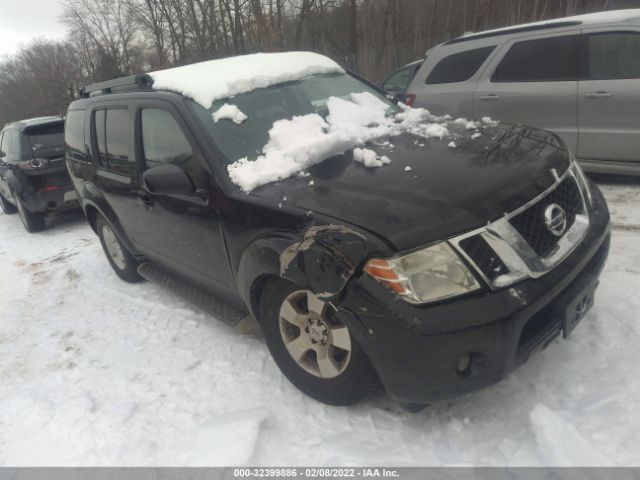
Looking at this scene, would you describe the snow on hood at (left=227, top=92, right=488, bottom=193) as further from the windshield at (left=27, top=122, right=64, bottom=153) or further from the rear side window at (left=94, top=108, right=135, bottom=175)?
the windshield at (left=27, top=122, right=64, bottom=153)

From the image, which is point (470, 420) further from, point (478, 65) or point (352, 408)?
point (478, 65)

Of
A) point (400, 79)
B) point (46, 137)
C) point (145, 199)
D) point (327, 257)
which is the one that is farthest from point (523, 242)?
point (46, 137)

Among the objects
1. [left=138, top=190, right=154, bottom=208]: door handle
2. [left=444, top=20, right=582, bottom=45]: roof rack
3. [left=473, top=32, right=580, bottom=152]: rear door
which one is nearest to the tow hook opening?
[left=138, top=190, right=154, bottom=208]: door handle

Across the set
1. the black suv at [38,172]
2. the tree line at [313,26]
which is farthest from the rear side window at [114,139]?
the tree line at [313,26]

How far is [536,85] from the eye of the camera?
5.09 meters

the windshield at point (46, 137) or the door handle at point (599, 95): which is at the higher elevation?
the door handle at point (599, 95)

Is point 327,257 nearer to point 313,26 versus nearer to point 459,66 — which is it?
point 459,66

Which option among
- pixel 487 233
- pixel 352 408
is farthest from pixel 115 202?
pixel 487 233

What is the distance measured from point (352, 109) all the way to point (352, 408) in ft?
6.53

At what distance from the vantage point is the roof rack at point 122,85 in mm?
3368

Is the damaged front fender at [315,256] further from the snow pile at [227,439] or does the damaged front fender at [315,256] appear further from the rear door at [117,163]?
the rear door at [117,163]

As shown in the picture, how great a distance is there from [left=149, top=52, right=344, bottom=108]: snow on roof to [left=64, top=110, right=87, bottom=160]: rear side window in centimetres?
149

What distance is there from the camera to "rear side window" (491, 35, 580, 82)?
15.9 feet

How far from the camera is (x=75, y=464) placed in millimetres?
2416
